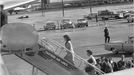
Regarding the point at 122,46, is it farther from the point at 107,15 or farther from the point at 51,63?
the point at 107,15

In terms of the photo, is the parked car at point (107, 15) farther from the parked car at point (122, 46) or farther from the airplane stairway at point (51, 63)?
the airplane stairway at point (51, 63)

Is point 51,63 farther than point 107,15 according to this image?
No

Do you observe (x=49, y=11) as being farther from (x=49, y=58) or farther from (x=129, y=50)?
(x=49, y=58)

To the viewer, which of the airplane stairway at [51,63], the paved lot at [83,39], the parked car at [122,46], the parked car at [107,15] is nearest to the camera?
the airplane stairway at [51,63]

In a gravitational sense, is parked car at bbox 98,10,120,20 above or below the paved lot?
above

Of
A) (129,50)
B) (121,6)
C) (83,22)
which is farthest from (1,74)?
(121,6)

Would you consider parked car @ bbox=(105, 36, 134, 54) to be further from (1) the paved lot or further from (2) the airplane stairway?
(2) the airplane stairway

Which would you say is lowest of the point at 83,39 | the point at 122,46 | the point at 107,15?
the point at 83,39

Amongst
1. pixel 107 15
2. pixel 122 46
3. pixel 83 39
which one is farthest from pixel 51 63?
pixel 107 15

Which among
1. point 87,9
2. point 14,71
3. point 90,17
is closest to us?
point 14,71

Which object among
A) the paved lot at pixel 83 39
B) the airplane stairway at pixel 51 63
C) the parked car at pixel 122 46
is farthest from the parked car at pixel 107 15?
the airplane stairway at pixel 51 63

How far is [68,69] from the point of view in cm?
560

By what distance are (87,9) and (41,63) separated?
5394 centimetres

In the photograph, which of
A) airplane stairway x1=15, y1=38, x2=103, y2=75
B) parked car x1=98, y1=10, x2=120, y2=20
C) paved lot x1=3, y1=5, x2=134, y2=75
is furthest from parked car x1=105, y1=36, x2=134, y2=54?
parked car x1=98, y1=10, x2=120, y2=20
